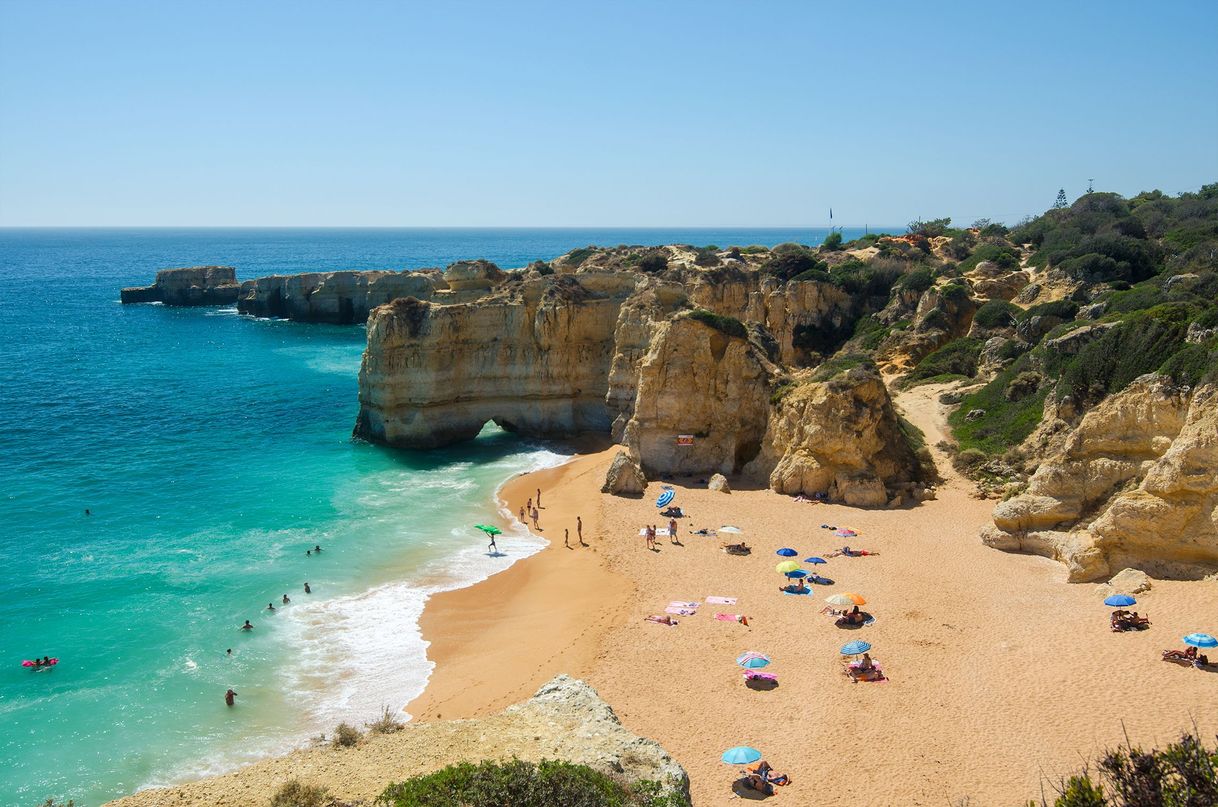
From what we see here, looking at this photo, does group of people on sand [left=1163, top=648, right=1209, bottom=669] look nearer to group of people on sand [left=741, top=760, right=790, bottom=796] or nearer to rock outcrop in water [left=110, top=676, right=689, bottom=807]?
group of people on sand [left=741, top=760, right=790, bottom=796]

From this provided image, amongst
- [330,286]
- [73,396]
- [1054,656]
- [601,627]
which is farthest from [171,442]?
[330,286]

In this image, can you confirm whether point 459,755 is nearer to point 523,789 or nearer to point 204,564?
point 523,789

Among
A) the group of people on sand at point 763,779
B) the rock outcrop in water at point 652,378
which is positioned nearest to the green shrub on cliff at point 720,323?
the rock outcrop in water at point 652,378

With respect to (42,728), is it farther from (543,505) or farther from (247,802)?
(543,505)

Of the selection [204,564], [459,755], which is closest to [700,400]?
[204,564]

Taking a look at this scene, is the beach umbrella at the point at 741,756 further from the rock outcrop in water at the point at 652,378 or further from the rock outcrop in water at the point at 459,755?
the rock outcrop in water at the point at 652,378

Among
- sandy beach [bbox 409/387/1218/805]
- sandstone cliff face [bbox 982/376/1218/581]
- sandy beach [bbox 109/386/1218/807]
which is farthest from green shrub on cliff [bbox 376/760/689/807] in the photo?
sandstone cliff face [bbox 982/376/1218/581]
